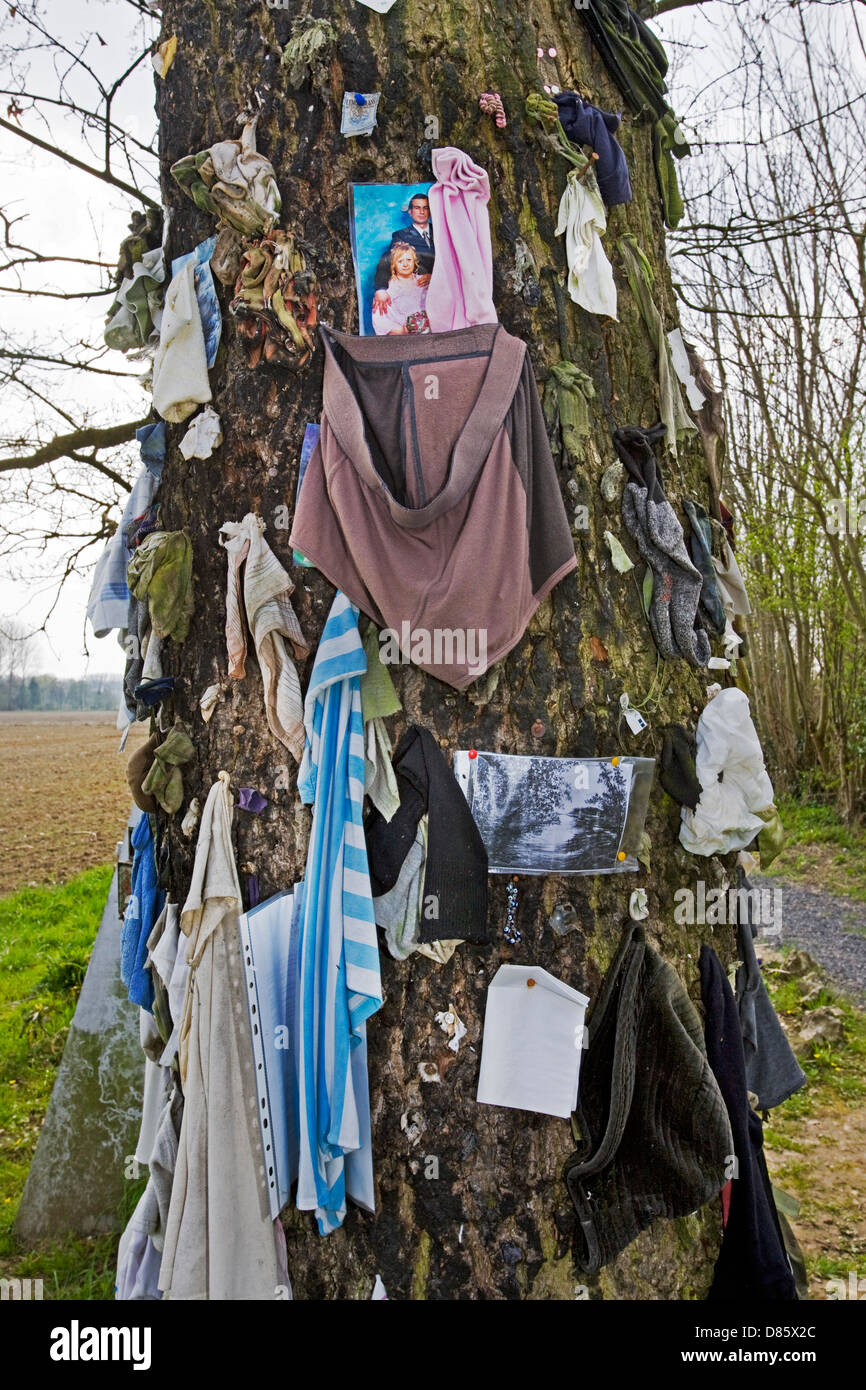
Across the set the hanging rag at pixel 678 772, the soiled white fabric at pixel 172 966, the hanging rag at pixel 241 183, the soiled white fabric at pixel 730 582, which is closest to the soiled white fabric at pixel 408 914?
the soiled white fabric at pixel 172 966

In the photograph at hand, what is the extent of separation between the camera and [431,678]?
2.16 meters

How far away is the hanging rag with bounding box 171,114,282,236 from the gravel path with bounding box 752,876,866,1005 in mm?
6050

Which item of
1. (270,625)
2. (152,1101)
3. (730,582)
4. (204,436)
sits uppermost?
(204,436)

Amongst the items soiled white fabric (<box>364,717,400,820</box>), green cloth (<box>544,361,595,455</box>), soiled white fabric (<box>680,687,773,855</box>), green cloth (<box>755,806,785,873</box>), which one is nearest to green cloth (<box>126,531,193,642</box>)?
soiled white fabric (<box>364,717,400,820</box>)

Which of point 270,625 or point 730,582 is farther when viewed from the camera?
point 730,582

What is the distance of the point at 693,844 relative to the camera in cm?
235

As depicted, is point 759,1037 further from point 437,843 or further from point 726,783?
point 437,843

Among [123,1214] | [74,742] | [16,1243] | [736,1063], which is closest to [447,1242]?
[736,1063]

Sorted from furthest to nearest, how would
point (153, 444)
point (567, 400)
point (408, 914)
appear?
1. point (153, 444)
2. point (567, 400)
3. point (408, 914)

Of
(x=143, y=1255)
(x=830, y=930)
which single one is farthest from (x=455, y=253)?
(x=830, y=930)

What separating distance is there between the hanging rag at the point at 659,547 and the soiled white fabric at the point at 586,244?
326 millimetres

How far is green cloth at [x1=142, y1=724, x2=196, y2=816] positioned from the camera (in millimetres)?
2330

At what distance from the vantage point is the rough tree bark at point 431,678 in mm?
2117

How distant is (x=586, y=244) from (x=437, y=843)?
1.49 metres
